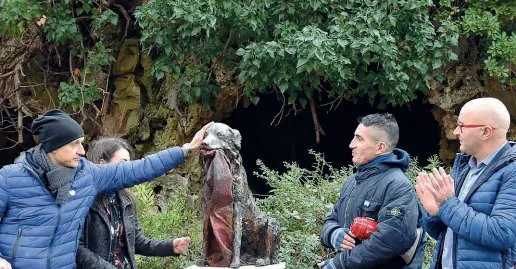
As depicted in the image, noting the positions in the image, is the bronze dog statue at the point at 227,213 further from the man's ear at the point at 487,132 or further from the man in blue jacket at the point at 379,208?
the man's ear at the point at 487,132

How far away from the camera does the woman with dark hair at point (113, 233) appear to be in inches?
142

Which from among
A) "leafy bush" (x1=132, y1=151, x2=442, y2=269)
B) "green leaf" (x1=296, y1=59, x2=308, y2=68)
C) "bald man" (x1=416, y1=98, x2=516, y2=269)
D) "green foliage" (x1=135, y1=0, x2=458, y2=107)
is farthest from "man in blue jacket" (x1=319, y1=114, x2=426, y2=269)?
"green foliage" (x1=135, y1=0, x2=458, y2=107)

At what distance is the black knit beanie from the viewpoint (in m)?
3.45

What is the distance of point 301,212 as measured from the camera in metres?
6.61

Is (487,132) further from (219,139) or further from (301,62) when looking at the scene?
(301,62)

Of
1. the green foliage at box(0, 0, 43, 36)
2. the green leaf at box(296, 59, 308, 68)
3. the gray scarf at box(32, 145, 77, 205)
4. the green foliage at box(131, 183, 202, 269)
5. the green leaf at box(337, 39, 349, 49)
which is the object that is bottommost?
the green foliage at box(131, 183, 202, 269)

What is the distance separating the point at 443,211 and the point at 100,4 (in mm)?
5827

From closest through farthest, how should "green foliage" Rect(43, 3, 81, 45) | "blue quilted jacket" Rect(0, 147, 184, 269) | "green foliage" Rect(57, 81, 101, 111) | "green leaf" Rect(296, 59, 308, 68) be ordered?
1. "blue quilted jacket" Rect(0, 147, 184, 269)
2. "green leaf" Rect(296, 59, 308, 68)
3. "green foliage" Rect(43, 3, 81, 45)
4. "green foliage" Rect(57, 81, 101, 111)

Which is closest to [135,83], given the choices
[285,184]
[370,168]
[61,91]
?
[61,91]

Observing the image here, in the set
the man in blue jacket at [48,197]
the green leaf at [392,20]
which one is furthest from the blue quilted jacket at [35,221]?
the green leaf at [392,20]

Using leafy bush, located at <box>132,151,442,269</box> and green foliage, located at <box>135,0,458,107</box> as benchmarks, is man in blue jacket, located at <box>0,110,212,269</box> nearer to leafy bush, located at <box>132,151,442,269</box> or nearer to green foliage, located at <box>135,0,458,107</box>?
leafy bush, located at <box>132,151,442,269</box>

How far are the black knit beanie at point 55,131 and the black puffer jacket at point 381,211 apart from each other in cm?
159

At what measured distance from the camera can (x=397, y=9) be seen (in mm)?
6957

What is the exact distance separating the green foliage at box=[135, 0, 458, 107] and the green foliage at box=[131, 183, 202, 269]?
5.02 feet
